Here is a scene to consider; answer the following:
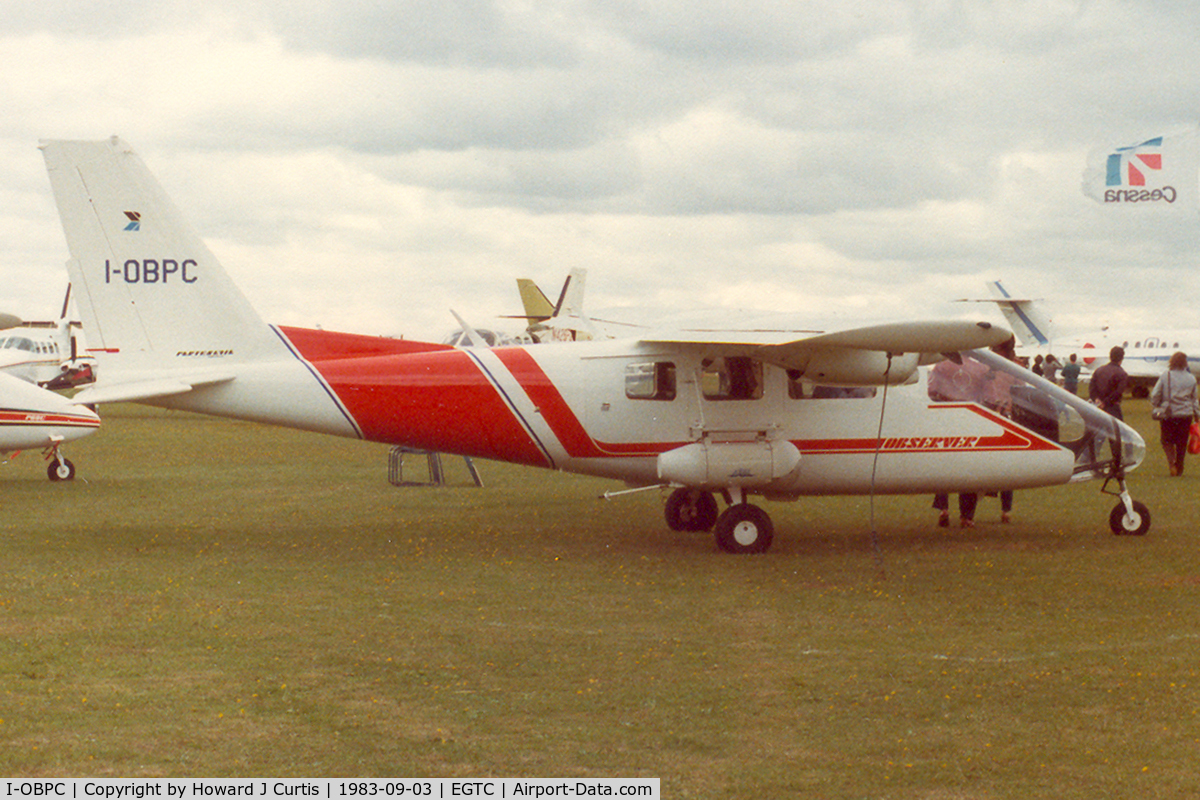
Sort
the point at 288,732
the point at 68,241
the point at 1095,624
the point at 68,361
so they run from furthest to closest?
the point at 68,361, the point at 68,241, the point at 1095,624, the point at 288,732

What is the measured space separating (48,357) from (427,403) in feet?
138

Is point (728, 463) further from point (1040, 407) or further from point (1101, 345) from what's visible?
point (1101, 345)

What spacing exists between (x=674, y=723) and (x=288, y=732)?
199 centimetres

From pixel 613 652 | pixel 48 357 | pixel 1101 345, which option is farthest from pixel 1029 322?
pixel 613 652

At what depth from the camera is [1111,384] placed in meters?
20.4

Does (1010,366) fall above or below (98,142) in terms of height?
below

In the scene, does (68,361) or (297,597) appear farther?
(68,361)

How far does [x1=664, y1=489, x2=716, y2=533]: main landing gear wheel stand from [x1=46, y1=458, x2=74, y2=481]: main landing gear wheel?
11.1m

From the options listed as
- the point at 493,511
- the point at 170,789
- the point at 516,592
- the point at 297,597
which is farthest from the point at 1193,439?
the point at 170,789

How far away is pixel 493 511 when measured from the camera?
16.5 metres

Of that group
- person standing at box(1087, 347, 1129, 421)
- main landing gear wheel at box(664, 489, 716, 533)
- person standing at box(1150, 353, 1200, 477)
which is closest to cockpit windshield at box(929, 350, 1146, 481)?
main landing gear wheel at box(664, 489, 716, 533)

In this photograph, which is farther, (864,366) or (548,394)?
(548,394)

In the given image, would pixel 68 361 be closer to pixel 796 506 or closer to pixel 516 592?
pixel 796 506

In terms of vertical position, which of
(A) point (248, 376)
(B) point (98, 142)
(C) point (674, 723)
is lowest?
(C) point (674, 723)
